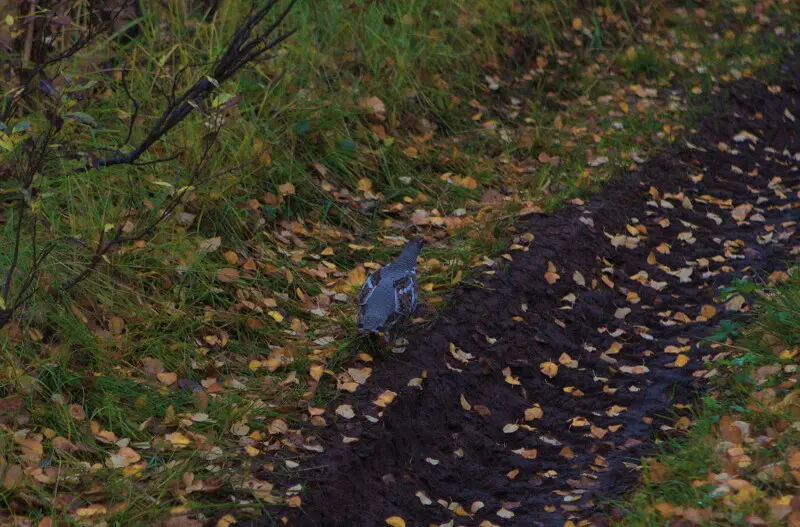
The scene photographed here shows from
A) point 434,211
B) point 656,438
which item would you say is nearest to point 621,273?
point 434,211

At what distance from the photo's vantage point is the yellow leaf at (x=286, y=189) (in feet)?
20.8

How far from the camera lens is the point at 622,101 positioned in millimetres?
8805

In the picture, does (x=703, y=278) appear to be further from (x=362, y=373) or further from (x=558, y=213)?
(x=362, y=373)

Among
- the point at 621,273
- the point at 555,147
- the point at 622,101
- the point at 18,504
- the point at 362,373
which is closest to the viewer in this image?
the point at 18,504

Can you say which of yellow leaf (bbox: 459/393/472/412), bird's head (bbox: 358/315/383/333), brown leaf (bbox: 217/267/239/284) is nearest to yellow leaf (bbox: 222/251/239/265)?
brown leaf (bbox: 217/267/239/284)

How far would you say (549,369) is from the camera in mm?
5469

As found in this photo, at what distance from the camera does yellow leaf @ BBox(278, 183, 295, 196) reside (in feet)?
20.8

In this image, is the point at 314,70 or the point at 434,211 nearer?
the point at 434,211

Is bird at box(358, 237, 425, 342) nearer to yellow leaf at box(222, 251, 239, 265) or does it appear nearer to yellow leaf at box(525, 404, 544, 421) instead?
yellow leaf at box(525, 404, 544, 421)

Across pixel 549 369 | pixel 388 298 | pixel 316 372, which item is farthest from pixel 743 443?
pixel 316 372

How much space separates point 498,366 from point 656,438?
108 centimetres

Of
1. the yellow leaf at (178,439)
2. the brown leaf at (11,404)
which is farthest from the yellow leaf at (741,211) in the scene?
the brown leaf at (11,404)

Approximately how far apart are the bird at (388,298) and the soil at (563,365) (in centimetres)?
34

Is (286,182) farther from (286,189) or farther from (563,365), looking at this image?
(563,365)
